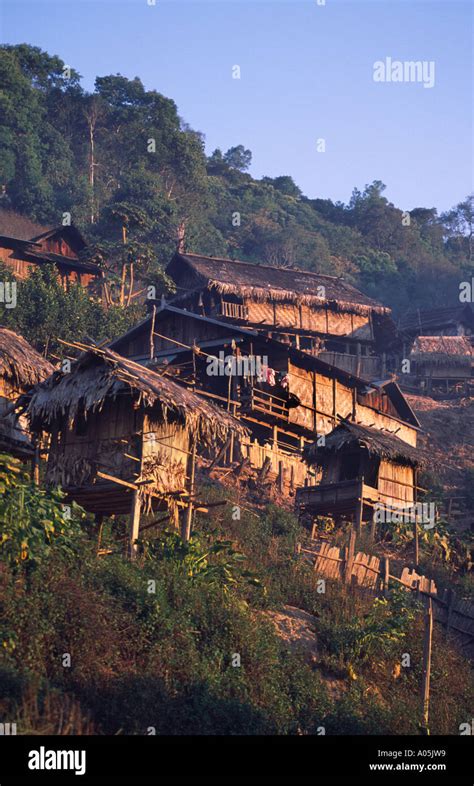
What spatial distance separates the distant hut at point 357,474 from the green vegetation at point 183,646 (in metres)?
5.37

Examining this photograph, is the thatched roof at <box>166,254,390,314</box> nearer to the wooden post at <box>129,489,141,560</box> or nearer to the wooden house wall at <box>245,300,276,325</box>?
the wooden house wall at <box>245,300,276,325</box>

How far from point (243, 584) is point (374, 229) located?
211 ft

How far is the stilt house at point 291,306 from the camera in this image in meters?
43.8

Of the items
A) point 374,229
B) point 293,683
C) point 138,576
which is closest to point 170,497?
point 138,576

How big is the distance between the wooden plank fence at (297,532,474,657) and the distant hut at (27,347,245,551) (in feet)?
12.5

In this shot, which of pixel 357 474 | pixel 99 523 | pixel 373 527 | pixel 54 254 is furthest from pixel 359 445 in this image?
pixel 54 254

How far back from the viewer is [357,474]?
29.3m

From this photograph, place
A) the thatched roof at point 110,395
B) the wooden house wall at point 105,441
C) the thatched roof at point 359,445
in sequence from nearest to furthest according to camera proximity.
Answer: the thatched roof at point 110,395 < the wooden house wall at point 105,441 < the thatched roof at point 359,445

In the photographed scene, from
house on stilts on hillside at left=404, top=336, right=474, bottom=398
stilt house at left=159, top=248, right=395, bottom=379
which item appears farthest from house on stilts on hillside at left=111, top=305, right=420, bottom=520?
house on stilts on hillside at left=404, top=336, right=474, bottom=398

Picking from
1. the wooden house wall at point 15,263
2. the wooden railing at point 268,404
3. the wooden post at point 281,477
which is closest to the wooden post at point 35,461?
the wooden post at point 281,477

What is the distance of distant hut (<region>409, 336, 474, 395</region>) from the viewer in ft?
169

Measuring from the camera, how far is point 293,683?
61.2ft

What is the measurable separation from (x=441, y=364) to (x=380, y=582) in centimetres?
2943

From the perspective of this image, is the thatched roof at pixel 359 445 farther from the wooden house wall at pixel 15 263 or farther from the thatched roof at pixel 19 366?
the wooden house wall at pixel 15 263
